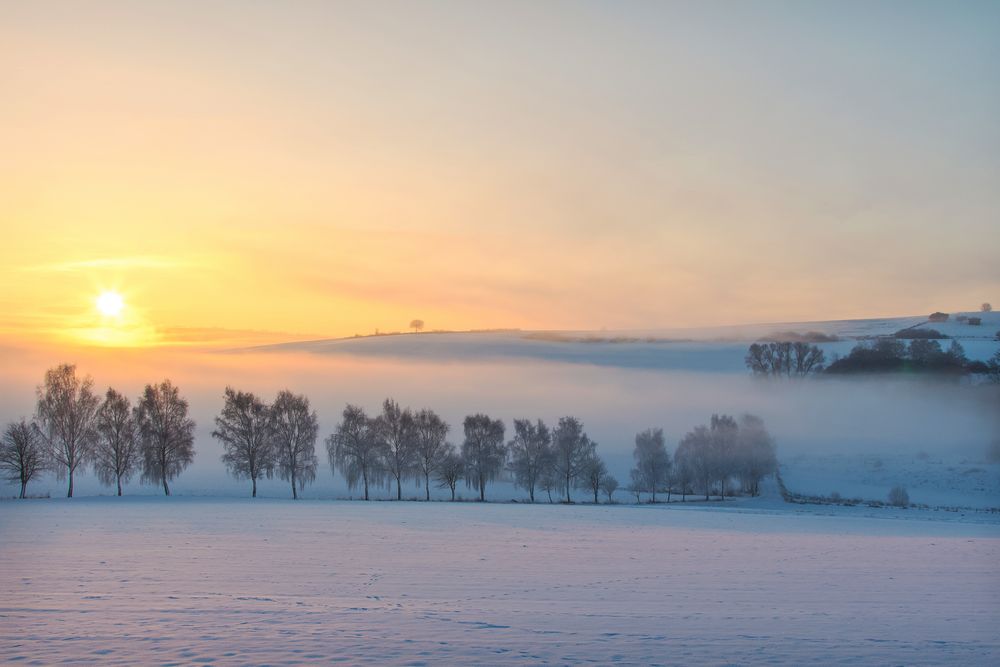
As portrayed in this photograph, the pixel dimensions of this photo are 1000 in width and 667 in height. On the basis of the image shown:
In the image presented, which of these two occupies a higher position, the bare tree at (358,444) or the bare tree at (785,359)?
the bare tree at (785,359)

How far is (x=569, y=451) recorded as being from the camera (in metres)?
89.9

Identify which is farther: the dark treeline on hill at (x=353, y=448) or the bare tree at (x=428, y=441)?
the bare tree at (x=428, y=441)

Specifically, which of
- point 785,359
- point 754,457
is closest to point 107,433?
point 754,457

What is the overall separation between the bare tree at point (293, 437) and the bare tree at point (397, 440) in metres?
8.03

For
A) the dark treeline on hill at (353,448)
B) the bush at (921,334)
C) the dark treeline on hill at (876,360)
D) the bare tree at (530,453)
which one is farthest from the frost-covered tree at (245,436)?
the bush at (921,334)

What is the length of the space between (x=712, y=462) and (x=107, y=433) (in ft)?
226

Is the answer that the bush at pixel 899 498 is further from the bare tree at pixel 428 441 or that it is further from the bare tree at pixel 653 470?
the bare tree at pixel 428 441

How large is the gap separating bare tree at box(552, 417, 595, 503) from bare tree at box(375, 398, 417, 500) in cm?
1764

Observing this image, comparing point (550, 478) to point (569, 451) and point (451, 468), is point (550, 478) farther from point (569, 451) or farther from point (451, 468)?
point (451, 468)

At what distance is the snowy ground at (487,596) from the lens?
47.2 feet

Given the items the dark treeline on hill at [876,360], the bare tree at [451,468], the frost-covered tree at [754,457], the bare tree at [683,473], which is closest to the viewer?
the bare tree at [451,468]

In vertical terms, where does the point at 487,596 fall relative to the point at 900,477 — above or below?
above

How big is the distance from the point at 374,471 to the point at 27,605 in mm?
69832

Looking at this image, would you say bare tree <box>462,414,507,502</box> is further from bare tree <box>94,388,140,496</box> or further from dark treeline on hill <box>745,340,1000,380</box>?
dark treeline on hill <box>745,340,1000,380</box>
